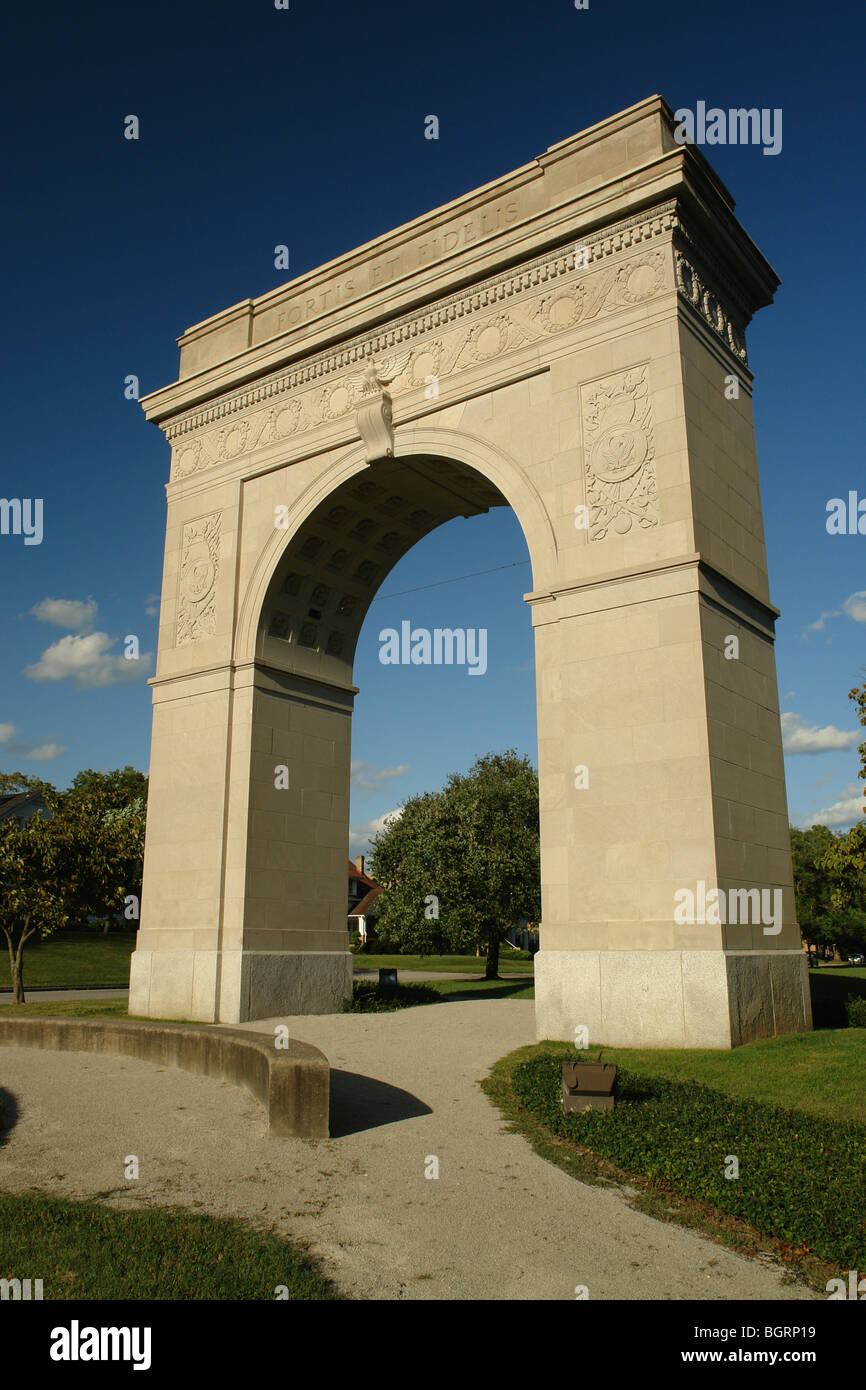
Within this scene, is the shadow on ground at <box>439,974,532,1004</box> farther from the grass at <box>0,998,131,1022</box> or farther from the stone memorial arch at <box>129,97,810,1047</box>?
the grass at <box>0,998,131,1022</box>

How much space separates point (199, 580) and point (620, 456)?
10180 millimetres

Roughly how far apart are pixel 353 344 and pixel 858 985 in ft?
59.6

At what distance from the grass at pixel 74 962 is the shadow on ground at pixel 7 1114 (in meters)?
20.4

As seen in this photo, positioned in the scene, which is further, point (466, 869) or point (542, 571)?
point (466, 869)

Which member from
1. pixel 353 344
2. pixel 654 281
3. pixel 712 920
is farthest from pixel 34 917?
pixel 654 281

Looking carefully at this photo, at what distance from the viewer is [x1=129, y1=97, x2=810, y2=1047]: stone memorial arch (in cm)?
1441

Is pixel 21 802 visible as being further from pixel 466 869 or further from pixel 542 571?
pixel 542 571

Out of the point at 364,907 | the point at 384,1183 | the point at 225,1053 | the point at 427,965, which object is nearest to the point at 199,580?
the point at 225,1053

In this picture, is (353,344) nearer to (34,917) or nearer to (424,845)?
(34,917)

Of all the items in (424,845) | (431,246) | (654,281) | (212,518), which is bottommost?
(424,845)

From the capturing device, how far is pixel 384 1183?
737 centimetres

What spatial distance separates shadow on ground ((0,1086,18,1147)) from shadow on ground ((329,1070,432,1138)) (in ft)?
9.32

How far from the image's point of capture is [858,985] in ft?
75.7

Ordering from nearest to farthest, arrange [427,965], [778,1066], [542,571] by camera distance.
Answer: [778,1066]
[542,571]
[427,965]
